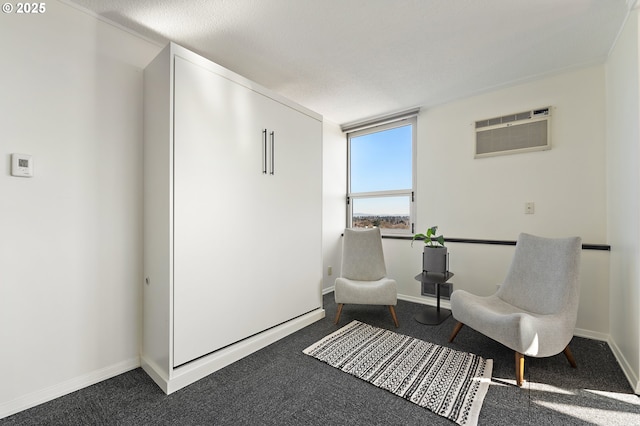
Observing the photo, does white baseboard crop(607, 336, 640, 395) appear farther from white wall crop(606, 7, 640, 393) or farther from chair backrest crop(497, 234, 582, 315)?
chair backrest crop(497, 234, 582, 315)

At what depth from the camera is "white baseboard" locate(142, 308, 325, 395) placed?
1764 mm

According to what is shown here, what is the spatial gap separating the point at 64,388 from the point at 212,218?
136cm

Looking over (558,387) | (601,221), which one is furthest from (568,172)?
(558,387)

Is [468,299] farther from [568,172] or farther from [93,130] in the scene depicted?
[93,130]

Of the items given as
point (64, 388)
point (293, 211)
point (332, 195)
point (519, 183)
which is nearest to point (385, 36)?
point (293, 211)

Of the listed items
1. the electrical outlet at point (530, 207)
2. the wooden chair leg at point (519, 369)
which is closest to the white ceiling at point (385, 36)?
the electrical outlet at point (530, 207)

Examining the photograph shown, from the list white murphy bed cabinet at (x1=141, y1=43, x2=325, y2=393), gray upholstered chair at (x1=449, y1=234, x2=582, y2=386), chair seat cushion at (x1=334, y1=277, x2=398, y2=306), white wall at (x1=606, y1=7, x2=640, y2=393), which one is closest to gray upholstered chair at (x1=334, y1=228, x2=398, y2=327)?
chair seat cushion at (x1=334, y1=277, x2=398, y2=306)

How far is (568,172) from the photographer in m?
2.61

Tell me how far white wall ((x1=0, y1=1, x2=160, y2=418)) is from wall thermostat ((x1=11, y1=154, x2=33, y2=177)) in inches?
1.5

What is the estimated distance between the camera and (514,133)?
2.87 m

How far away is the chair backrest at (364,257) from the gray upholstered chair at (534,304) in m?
0.98

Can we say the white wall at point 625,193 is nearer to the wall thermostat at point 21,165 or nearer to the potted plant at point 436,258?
the potted plant at point 436,258

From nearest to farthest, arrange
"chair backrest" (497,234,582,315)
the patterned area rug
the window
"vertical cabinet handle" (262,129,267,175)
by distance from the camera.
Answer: the patterned area rug < "chair backrest" (497,234,582,315) < "vertical cabinet handle" (262,129,267,175) < the window

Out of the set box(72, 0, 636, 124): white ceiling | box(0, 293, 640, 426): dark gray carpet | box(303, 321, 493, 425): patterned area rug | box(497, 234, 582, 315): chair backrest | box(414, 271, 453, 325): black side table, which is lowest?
box(0, 293, 640, 426): dark gray carpet
